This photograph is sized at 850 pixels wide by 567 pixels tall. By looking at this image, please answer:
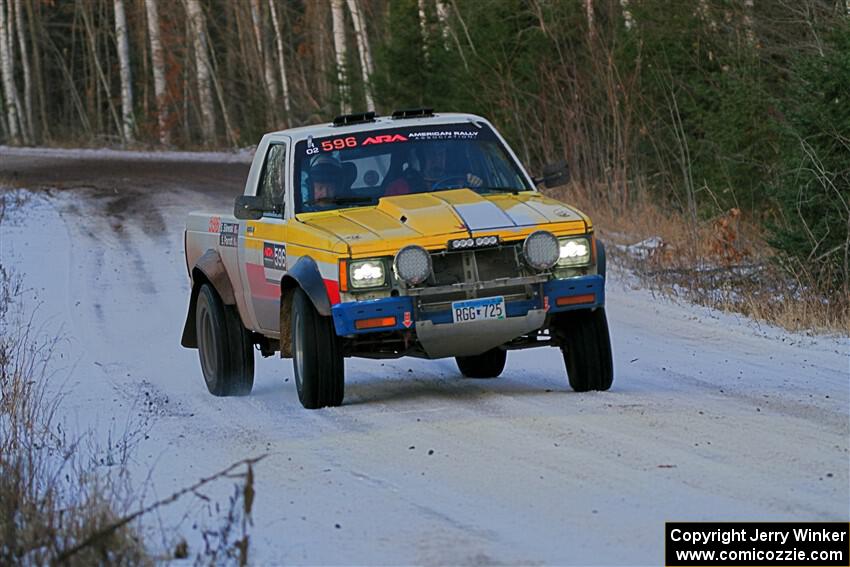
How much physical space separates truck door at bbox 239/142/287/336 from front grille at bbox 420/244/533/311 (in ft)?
3.85

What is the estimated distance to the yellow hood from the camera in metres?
8.81

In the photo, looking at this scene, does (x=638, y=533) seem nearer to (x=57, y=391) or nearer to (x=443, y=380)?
(x=443, y=380)

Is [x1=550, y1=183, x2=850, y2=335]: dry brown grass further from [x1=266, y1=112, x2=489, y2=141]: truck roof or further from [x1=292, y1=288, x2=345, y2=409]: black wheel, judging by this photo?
[x1=292, y1=288, x2=345, y2=409]: black wheel

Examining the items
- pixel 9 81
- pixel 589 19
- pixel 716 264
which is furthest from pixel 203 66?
pixel 716 264

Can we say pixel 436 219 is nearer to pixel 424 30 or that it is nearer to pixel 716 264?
pixel 716 264

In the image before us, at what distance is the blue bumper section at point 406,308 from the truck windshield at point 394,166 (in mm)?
1138

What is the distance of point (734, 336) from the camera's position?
11.9 meters

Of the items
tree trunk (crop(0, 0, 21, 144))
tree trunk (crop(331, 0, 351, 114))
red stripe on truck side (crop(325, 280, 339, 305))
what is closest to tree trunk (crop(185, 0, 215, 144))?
tree trunk (crop(0, 0, 21, 144))

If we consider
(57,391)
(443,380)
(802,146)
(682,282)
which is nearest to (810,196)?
(802,146)

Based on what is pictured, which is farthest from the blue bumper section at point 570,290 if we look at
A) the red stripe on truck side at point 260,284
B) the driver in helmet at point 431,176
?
the red stripe on truck side at point 260,284

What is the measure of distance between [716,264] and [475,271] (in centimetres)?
752

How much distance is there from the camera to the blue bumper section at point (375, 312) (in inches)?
345

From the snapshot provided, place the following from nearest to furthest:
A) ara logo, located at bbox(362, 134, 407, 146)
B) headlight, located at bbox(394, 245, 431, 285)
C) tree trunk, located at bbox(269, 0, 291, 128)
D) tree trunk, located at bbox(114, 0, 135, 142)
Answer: headlight, located at bbox(394, 245, 431, 285) → ara logo, located at bbox(362, 134, 407, 146) → tree trunk, located at bbox(269, 0, 291, 128) → tree trunk, located at bbox(114, 0, 135, 142)

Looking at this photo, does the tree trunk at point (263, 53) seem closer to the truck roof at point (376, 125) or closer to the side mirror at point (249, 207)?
the truck roof at point (376, 125)
